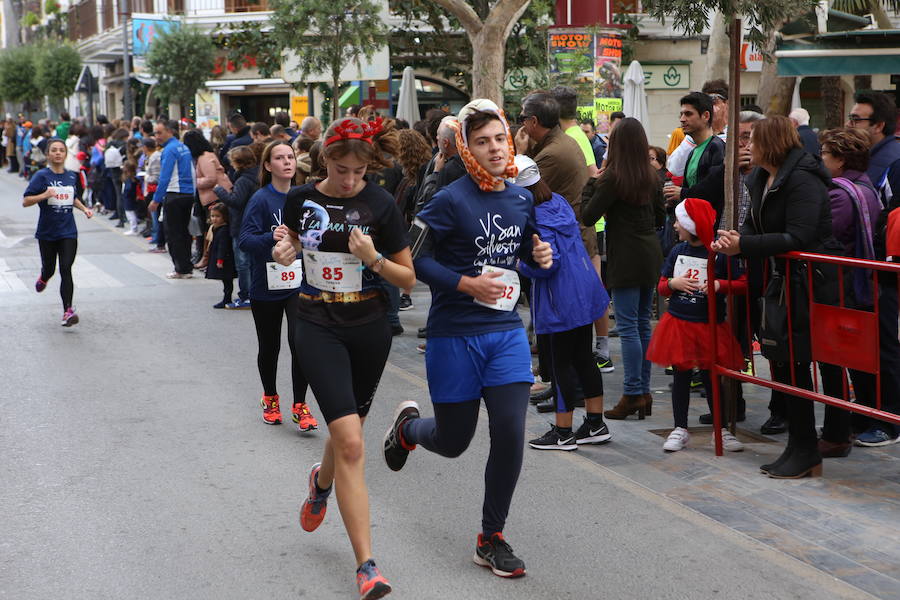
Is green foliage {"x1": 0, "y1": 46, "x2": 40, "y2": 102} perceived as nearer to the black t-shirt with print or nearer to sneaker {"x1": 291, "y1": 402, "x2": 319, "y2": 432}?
sneaker {"x1": 291, "y1": 402, "x2": 319, "y2": 432}

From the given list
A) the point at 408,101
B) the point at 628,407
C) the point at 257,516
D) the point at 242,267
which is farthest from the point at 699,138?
the point at 408,101

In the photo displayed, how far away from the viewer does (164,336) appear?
10648 mm

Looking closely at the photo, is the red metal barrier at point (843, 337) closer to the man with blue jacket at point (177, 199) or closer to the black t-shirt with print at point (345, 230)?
the black t-shirt with print at point (345, 230)

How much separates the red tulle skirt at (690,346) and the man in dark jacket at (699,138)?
1519mm

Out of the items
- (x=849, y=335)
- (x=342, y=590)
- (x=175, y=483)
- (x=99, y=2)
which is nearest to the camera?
(x=342, y=590)

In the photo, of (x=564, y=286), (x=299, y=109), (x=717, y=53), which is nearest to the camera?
(x=564, y=286)

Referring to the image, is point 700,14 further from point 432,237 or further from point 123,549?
point 123,549

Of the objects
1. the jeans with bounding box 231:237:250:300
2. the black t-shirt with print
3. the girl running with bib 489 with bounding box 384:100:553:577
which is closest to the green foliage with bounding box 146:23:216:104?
the jeans with bounding box 231:237:250:300

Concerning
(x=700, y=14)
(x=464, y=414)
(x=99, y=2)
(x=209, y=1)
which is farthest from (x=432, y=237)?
(x=99, y=2)

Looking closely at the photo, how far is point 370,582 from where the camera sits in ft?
14.2

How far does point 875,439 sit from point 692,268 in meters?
1.46

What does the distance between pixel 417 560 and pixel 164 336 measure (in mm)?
6336

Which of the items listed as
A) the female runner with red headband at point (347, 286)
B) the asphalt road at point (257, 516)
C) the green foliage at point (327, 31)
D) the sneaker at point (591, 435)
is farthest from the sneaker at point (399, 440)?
the green foliage at point (327, 31)

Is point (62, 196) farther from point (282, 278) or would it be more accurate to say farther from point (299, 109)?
point (299, 109)
